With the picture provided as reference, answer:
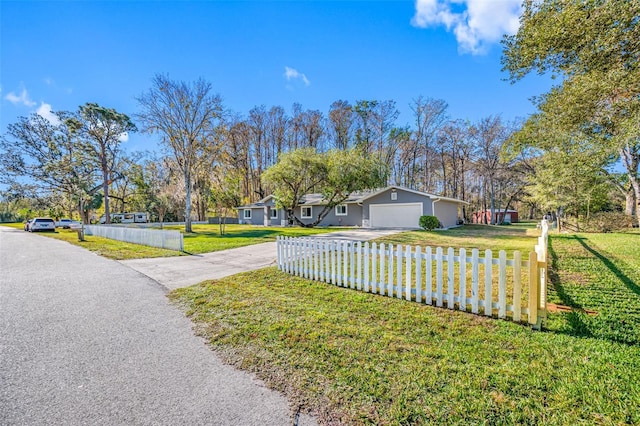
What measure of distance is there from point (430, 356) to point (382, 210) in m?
20.4

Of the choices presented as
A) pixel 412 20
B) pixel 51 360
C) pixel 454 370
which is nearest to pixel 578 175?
pixel 412 20

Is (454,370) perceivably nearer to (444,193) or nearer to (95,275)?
(95,275)

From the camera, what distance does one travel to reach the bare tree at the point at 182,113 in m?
19.2

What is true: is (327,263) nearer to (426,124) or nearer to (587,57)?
(587,57)

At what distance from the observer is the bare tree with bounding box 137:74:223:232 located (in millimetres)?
19219

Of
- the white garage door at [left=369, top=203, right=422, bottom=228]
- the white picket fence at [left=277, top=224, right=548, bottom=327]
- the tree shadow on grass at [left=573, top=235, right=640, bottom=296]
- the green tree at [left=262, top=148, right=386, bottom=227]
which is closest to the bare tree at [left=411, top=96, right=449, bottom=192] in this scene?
the green tree at [left=262, top=148, right=386, bottom=227]

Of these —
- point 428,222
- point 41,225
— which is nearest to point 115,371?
point 428,222

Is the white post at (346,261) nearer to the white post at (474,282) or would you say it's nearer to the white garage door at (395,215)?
the white post at (474,282)

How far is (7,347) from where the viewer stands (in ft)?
10.6

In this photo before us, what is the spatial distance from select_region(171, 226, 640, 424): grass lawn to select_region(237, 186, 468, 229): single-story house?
1635cm

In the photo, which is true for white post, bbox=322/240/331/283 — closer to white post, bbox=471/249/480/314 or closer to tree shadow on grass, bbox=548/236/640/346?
white post, bbox=471/249/480/314

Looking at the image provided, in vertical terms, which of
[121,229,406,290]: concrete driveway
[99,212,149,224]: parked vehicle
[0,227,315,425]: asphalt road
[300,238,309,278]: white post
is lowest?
[0,227,315,425]: asphalt road

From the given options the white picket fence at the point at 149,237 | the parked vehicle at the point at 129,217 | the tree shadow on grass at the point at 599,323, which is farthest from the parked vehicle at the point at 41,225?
the tree shadow on grass at the point at 599,323

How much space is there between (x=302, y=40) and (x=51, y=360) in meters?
14.1
